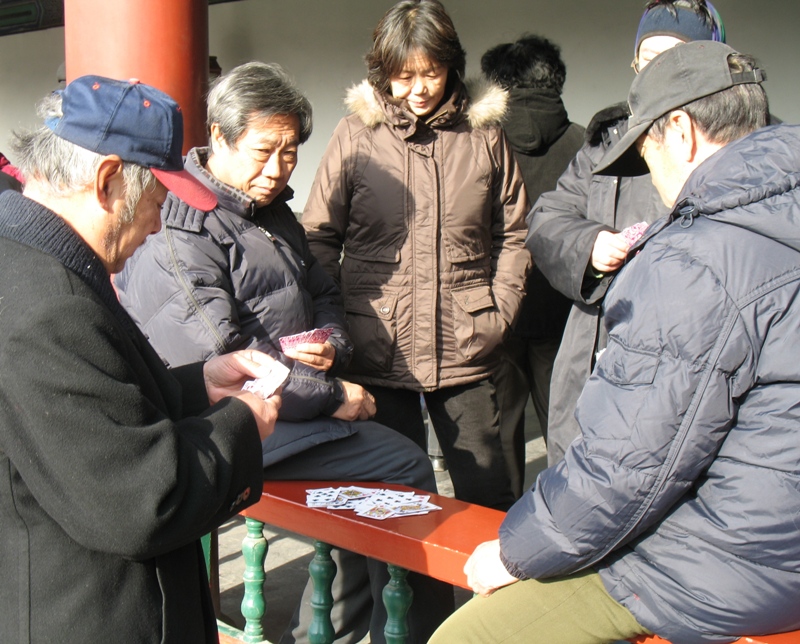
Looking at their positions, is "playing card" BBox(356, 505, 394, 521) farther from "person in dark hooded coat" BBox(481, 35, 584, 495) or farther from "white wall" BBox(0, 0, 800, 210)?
"white wall" BBox(0, 0, 800, 210)

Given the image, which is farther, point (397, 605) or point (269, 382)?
point (397, 605)

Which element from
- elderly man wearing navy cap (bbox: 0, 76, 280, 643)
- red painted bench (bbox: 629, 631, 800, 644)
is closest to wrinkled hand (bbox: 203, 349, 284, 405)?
elderly man wearing navy cap (bbox: 0, 76, 280, 643)

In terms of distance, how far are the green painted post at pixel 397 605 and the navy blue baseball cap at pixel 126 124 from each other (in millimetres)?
1076

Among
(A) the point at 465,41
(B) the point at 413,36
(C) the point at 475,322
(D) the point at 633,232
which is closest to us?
(D) the point at 633,232

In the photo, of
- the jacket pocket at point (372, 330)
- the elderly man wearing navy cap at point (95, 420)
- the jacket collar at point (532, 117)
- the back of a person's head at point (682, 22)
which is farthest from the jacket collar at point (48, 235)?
the jacket collar at point (532, 117)

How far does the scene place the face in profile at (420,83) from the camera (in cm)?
296

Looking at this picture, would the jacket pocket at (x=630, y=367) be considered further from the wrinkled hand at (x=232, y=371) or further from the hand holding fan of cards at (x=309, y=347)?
the hand holding fan of cards at (x=309, y=347)

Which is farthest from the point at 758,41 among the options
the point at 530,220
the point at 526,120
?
the point at 530,220

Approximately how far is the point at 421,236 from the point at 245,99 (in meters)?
0.77

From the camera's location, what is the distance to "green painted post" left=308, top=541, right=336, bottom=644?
7.53ft

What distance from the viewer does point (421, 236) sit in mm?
3014

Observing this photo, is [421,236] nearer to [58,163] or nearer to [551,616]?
[551,616]

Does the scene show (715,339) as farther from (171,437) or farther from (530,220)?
(530,220)

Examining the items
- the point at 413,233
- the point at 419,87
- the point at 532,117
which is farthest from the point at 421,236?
the point at 532,117
